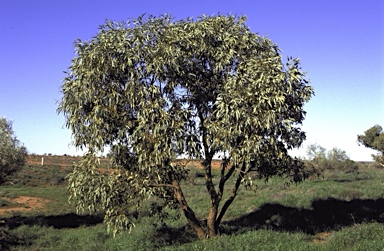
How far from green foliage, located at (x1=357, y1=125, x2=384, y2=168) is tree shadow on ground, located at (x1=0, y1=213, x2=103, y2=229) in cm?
3956

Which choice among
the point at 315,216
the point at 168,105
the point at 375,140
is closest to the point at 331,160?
the point at 375,140

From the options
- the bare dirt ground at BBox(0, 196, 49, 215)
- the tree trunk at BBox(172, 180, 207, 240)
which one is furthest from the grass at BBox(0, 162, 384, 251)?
the bare dirt ground at BBox(0, 196, 49, 215)

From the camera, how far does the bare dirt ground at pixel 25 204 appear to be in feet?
93.7

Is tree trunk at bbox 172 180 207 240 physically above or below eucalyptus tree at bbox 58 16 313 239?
below

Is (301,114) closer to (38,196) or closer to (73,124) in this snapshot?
(73,124)

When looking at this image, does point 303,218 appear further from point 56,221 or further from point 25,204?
point 25,204

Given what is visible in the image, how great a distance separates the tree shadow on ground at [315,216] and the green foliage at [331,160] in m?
23.0

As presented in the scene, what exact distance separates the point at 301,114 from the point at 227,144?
3262 mm

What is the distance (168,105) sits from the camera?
40.9 feet

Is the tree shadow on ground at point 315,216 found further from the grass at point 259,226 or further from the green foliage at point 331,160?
the green foliage at point 331,160

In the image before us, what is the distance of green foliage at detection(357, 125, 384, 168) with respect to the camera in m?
51.8

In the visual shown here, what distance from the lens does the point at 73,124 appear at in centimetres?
1283

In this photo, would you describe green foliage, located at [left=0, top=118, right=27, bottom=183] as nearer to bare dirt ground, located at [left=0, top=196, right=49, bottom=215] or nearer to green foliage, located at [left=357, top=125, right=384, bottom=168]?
bare dirt ground, located at [left=0, top=196, right=49, bottom=215]

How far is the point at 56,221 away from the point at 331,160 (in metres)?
34.4
